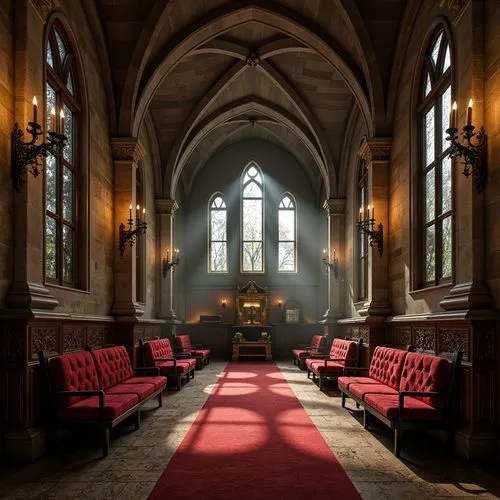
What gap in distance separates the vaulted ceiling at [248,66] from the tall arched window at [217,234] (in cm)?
322

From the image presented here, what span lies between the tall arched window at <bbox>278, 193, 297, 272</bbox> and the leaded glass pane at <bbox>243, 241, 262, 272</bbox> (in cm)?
70

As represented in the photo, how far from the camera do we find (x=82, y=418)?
5328mm

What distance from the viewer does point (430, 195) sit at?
744cm

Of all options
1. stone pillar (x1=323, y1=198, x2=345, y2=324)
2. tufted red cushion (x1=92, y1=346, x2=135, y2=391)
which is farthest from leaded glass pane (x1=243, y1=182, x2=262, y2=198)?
tufted red cushion (x1=92, y1=346, x2=135, y2=391)

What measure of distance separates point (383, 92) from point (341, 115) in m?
3.69

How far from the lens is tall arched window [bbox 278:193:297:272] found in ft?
59.6

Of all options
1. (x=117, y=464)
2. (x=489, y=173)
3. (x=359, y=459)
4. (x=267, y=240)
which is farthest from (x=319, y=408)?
(x=267, y=240)

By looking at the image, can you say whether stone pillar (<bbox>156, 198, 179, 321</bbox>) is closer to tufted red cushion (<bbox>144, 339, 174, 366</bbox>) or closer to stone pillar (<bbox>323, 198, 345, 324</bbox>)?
tufted red cushion (<bbox>144, 339, 174, 366</bbox>)

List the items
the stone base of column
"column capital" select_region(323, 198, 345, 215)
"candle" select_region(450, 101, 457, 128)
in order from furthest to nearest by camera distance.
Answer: "column capital" select_region(323, 198, 345, 215) → the stone base of column → "candle" select_region(450, 101, 457, 128)

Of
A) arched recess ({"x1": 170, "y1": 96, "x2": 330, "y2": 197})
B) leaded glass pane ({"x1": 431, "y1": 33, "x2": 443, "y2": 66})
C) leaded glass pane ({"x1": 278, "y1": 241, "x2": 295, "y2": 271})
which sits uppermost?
arched recess ({"x1": 170, "y1": 96, "x2": 330, "y2": 197})

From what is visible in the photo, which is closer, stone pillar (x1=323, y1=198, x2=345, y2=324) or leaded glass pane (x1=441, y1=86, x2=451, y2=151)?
leaded glass pane (x1=441, y1=86, x2=451, y2=151)

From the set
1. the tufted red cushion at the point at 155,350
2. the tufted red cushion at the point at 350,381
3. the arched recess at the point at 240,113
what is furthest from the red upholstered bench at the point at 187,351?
the tufted red cushion at the point at 350,381

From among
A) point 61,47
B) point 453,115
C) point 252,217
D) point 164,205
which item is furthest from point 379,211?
point 252,217

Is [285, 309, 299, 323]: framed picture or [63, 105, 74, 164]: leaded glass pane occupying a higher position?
[63, 105, 74, 164]: leaded glass pane
